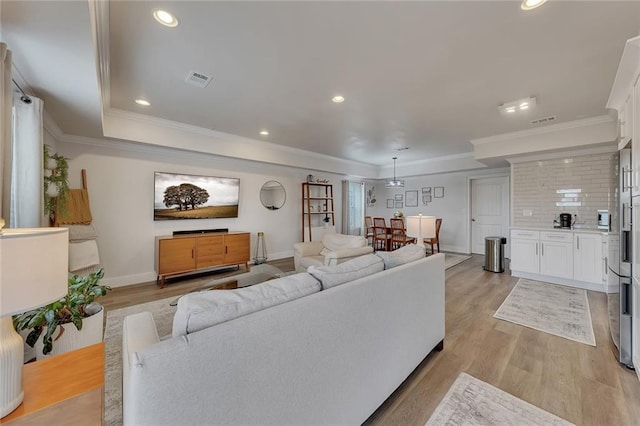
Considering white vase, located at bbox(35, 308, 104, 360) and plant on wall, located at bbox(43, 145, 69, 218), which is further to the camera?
plant on wall, located at bbox(43, 145, 69, 218)

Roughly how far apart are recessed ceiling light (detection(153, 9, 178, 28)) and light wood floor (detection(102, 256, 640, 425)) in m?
2.93

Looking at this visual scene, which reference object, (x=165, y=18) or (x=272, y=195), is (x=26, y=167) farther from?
(x=272, y=195)

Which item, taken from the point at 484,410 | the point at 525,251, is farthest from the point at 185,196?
the point at 525,251

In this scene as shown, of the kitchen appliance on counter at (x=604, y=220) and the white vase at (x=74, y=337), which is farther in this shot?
the kitchen appliance on counter at (x=604, y=220)

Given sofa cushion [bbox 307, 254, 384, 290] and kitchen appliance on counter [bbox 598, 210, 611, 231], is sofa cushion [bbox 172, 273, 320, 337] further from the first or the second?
kitchen appliance on counter [bbox 598, 210, 611, 231]

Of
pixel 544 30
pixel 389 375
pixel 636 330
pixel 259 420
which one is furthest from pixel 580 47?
pixel 259 420

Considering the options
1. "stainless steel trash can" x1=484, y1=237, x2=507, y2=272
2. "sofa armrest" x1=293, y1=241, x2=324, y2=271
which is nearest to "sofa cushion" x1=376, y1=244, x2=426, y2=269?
"sofa armrest" x1=293, y1=241, x2=324, y2=271

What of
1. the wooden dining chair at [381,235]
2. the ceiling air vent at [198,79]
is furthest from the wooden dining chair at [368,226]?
the ceiling air vent at [198,79]

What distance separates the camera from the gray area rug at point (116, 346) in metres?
1.65

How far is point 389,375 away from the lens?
5.21 ft

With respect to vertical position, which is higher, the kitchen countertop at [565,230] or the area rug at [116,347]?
the kitchen countertop at [565,230]

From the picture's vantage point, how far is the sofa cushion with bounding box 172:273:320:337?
90cm

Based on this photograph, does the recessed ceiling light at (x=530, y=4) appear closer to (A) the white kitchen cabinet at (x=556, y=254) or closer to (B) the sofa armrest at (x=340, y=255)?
(B) the sofa armrest at (x=340, y=255)

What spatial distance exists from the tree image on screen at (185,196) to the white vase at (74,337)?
273cm
